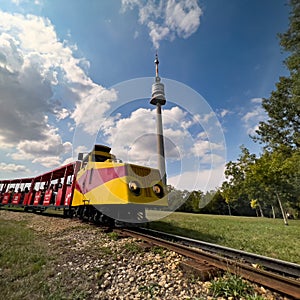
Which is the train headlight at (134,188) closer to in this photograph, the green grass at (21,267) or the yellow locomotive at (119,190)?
the yellow locomotive at (119,190)

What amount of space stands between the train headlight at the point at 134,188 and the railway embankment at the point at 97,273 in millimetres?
1766

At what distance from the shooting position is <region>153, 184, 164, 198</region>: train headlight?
8312 mm

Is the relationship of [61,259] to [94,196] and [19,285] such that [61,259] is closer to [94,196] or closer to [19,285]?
[19,285]

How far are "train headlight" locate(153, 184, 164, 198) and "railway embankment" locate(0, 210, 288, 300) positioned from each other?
2425 mm

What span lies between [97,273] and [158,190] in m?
4.63

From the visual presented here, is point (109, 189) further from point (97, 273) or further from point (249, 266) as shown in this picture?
point (249, 266)

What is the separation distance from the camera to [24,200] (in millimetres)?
18375

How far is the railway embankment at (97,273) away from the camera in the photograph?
10.9 ft

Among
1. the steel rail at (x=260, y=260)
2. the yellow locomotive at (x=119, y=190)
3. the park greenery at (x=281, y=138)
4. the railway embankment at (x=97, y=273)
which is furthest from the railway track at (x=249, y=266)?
the park greenery at (x=281, y=138)

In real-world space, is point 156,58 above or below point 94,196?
above

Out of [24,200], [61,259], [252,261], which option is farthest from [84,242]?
[24,200]

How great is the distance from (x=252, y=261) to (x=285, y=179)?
16.0 metres

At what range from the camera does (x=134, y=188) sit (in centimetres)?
758

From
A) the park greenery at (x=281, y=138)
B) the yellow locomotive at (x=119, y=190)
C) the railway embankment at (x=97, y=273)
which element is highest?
the park greenery at (x=281, y=138)
